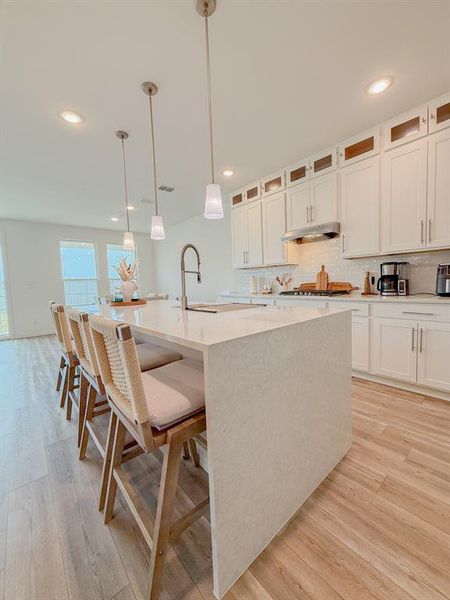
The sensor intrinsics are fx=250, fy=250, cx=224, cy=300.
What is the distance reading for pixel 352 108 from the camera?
236cm

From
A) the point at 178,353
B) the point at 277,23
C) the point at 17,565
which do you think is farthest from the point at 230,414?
the point at 277,23

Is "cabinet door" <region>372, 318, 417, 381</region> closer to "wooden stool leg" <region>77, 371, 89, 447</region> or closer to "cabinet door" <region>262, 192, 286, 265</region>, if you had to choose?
"cabinet door" <region>262, 192, 286, 265</region>

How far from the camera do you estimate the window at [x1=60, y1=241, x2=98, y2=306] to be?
21.0 ft

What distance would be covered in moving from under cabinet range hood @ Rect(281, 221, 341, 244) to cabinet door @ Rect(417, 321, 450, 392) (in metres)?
1.38

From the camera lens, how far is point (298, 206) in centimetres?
342

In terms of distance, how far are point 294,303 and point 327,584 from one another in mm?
2643

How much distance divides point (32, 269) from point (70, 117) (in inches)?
188

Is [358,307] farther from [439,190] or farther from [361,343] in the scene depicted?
[439,190]

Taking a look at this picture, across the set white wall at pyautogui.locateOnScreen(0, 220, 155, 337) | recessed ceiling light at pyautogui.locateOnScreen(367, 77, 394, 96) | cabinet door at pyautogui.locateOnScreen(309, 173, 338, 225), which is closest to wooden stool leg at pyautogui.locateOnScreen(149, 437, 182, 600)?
recessed ceiling light at pyautogui.locateOnScreen(367, 77, 394, 96)

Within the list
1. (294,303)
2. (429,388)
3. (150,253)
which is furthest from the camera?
(150,253)

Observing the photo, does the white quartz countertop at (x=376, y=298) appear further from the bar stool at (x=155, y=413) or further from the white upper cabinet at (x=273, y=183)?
the bar stool at (x=155, y=413)

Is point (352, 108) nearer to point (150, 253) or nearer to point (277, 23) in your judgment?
point (277, 23)

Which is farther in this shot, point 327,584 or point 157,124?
point 157,124

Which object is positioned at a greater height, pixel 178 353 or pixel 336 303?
pixel 336 303
